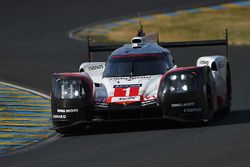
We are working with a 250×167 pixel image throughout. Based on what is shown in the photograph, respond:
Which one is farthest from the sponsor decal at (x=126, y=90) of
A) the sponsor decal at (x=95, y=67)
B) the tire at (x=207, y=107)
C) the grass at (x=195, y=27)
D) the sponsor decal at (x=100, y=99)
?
the grass at (x=195, y=27)

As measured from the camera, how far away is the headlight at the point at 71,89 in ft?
45.4

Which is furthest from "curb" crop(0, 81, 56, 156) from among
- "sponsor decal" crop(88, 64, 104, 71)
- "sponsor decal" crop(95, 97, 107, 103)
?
"sponsor decal" crop(88, 64, 104, 71)

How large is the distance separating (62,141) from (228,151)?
328 centimetres

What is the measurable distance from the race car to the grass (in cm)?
1234

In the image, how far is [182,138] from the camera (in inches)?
494

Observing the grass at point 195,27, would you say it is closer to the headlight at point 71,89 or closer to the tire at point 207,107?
the tire at point 207,107

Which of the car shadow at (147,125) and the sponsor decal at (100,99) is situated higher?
the sponsor decal at (100,99)

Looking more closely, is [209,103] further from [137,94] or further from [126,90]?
[126,90]

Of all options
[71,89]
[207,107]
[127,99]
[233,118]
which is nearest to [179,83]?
[207,107]

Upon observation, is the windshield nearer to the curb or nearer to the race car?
the race car

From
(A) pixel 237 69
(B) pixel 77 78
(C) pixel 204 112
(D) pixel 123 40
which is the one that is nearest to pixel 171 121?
(C) pixel 204 112

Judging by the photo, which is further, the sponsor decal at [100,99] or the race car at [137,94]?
the sponsor decal at [100,99]

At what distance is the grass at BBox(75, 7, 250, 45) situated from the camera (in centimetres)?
2816

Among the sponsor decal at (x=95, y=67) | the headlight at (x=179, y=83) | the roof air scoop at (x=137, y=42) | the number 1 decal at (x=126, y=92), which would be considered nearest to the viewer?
the headlight at (x=179, y=83)
